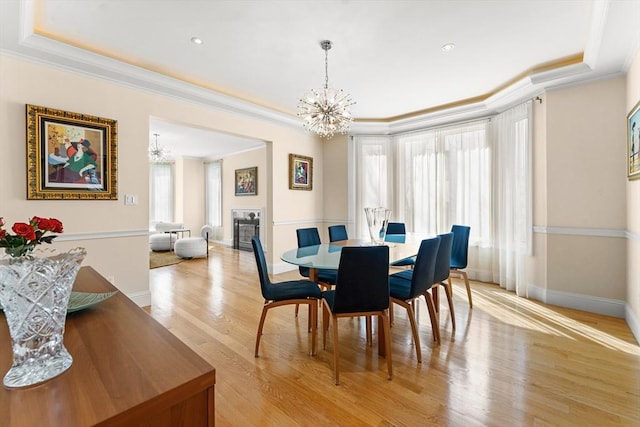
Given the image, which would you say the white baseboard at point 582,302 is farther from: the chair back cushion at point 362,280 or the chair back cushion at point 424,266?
the chair back cushion at point 362,280

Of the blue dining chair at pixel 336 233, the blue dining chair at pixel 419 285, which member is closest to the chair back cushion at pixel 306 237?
the blue dining chair at pixel 336 233

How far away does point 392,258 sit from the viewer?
261 centimetres

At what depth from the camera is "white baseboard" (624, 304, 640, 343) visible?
2575mm

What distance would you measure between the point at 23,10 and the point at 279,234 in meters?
3.72

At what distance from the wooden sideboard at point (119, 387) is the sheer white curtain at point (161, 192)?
864 cm

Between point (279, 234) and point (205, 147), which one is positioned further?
point (205, 147)

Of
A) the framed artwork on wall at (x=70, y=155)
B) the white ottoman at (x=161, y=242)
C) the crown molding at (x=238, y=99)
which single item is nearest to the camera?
the crown molding at (x=238, y=99)

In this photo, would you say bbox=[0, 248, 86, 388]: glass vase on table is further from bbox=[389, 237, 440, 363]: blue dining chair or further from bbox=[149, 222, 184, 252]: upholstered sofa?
bbox=[149, 222, 184, 252]: upholstered sofa

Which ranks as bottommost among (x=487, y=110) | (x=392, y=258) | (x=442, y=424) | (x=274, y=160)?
(x=442, y=424)

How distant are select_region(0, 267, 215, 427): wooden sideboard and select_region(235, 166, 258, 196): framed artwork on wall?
657 centimetres

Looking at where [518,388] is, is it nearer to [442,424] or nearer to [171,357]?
[442,424]

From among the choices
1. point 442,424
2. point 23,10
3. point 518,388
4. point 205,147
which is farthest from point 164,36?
point 205,147

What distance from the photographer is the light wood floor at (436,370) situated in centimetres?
170

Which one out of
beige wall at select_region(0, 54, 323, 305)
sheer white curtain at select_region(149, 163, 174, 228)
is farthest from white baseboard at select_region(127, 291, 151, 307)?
sheer white curtain at select_region(149, 163, 174, 228)
